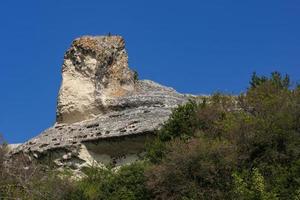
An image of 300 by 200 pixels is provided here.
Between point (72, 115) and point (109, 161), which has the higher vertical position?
point (72, 115)

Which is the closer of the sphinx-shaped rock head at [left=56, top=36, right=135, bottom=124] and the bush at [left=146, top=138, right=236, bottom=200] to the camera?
the bush at [left=146, top=138, right=236, bottom=200]

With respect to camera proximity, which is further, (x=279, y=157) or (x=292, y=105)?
(x=292, y=105)

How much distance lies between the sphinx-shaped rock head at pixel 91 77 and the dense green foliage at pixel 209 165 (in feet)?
18.2

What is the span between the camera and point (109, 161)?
106 feet

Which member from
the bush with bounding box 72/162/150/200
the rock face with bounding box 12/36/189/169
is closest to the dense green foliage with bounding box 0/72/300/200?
the bush with bounding box 72/162/150/200

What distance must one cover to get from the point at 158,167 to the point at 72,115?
1020 centimetres

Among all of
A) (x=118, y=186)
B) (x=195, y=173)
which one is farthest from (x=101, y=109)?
(x=195, y=173)

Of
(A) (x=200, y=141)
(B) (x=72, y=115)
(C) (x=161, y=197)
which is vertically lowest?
(C) (x=161, y=197)

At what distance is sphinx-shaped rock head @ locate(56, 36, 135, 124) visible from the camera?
118ft

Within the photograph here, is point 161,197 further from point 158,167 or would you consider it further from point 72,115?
point 72,115

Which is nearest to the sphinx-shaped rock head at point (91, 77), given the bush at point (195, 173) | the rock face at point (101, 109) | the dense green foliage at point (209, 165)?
the rock face at point (101, 109)

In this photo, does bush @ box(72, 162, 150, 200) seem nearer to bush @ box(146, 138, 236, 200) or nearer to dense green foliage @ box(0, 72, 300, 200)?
dense green foliage @ box(0, 72, 300, 200)

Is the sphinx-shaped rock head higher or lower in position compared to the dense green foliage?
higher

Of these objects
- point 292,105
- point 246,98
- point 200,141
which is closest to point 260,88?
point 246,98
